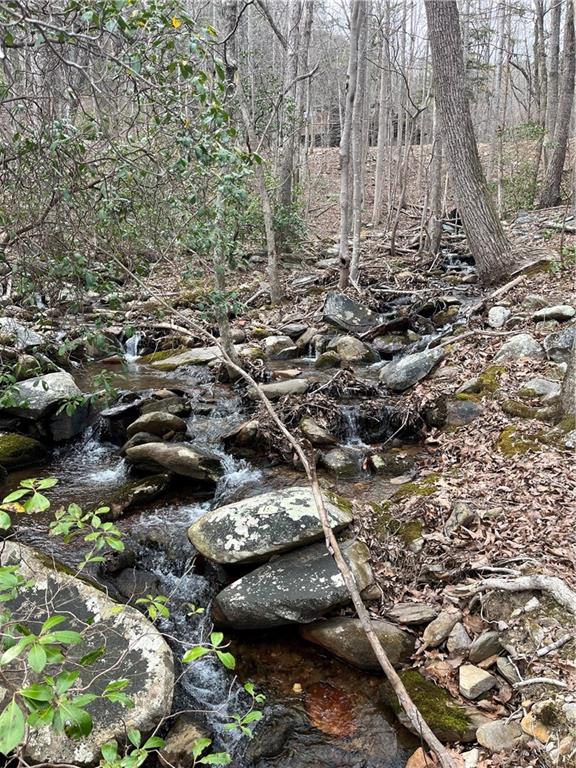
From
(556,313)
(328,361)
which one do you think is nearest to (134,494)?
(328,361)

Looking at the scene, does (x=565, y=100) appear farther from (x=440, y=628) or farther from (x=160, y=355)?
(x=440, y=628)

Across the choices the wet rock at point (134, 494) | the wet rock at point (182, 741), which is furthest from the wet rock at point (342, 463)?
the wet rock at point (182, 741)

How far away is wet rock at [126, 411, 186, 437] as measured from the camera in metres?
6.59

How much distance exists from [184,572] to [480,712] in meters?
2.55

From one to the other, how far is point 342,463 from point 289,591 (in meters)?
2.14

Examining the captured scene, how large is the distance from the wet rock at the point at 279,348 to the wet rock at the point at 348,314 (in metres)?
1.05

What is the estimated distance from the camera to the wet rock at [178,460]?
5695 millimetres

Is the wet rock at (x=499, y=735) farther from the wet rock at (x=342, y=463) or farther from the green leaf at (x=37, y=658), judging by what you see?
the wet rock at (x=342, y=463)

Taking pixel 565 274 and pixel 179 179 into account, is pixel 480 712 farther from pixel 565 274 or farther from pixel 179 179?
pixel 565 274

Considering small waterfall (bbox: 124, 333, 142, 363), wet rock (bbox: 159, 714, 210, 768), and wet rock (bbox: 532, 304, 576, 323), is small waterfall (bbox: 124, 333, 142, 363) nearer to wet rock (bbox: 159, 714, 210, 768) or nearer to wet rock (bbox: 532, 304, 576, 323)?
wet rock (bbox: 532, 304, 576, 323)

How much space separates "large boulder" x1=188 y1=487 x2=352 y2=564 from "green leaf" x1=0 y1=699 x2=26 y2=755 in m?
2.96

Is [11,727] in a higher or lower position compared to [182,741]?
higher

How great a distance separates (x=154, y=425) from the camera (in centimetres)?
659

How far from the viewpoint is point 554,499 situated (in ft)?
13.4
